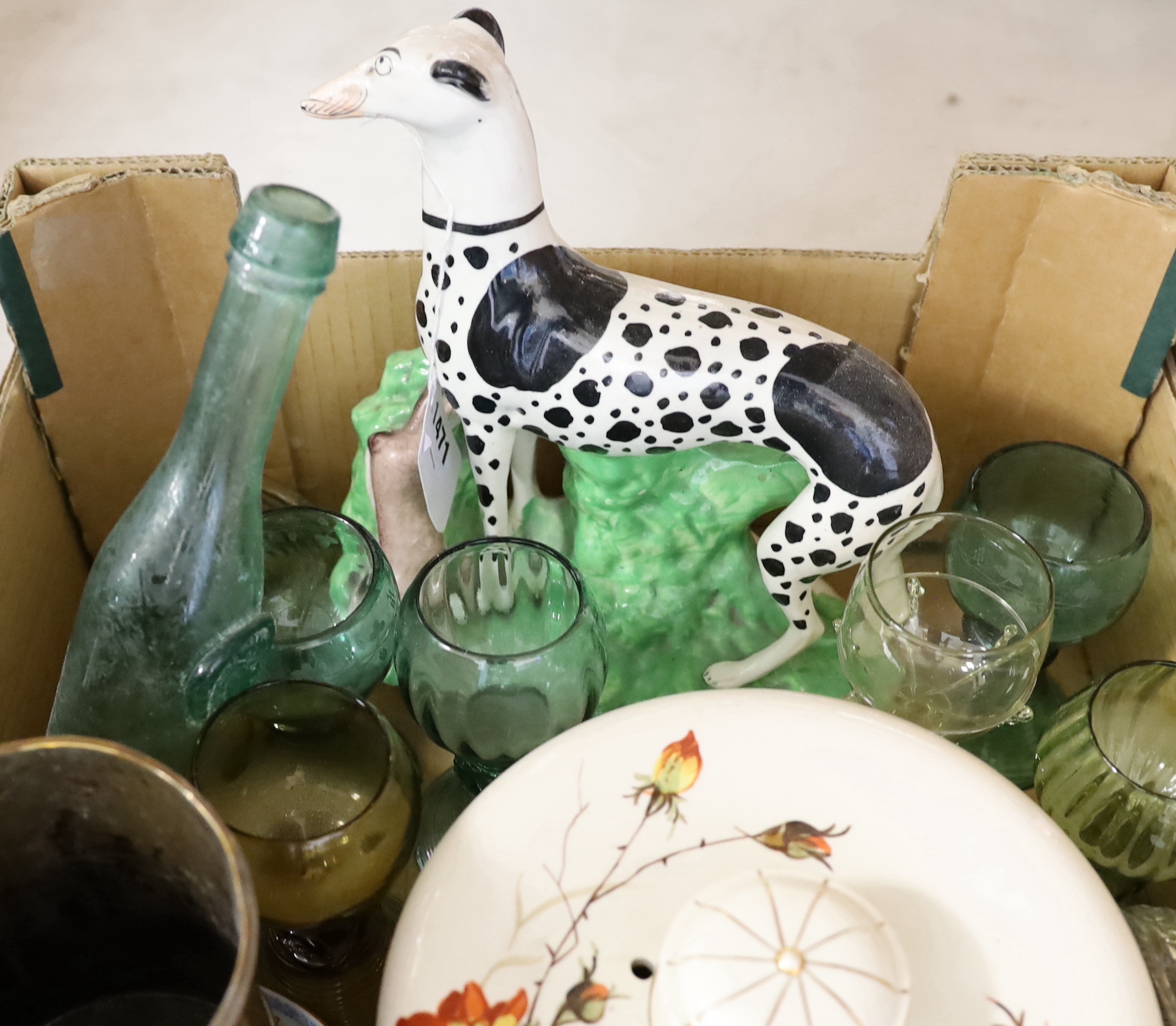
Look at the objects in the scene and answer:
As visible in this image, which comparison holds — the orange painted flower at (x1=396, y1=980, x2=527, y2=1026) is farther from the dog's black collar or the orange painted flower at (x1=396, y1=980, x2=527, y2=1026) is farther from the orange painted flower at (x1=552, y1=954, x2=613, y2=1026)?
the dog's black collar

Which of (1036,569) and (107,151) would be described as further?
(107,151)

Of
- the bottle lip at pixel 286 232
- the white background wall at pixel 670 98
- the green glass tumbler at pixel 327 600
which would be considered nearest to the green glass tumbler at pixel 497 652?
the green glass tumbler at pixel 327 600

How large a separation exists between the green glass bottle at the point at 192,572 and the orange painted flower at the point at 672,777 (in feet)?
0.40

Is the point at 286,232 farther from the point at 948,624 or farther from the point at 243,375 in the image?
the point at 948,624

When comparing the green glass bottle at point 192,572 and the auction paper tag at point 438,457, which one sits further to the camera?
the auction paper tag at point 438,457

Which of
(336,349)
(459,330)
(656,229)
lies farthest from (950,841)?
(656,229)

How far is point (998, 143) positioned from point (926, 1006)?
0.62 m

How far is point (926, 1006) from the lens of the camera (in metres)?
Result: 0.27

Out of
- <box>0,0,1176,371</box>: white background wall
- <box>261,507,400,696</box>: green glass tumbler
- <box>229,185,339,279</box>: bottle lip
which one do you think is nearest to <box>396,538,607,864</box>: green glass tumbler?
<box>261,507,400,696</box>: green glass tumbler

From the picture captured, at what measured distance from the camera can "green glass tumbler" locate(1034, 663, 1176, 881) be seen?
36cm

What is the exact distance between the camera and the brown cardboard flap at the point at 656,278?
477mm

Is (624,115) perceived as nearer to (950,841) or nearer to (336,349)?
(336,349)

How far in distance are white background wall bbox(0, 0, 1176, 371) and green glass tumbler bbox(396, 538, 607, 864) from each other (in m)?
0.32

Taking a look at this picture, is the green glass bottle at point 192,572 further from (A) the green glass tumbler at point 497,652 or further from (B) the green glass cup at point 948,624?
(B) the green glass cup at point 948,624
